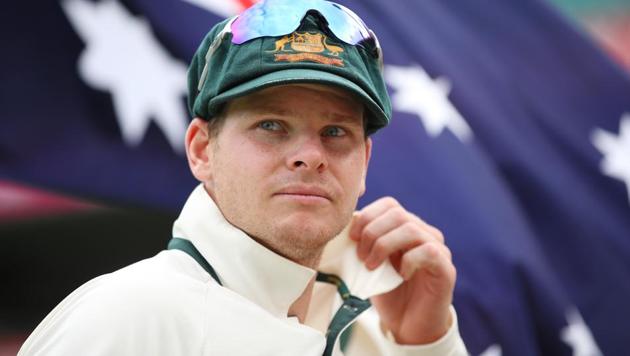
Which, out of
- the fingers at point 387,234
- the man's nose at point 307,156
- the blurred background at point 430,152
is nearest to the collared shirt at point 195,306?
the man's nose at point 307,156

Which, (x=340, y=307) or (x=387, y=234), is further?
(x=387, y=234)

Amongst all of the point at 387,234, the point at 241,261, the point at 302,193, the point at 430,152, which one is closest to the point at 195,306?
the point at 241,261

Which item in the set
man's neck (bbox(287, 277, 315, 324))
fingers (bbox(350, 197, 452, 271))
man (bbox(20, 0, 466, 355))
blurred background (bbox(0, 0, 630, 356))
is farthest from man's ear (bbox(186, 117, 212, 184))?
blurred background (bbox(0, 0, 630, 356))

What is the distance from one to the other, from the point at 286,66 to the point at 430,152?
4.83ft

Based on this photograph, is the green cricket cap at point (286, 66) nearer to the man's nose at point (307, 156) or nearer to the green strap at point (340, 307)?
the man's nose at point (307, 156)

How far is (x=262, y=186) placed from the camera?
5.96ft

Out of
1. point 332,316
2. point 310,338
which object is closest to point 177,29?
point 332,316

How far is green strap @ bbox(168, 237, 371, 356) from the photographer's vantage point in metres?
1.83

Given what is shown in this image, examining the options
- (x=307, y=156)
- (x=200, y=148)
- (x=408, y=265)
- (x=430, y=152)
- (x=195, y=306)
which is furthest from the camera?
(x=430, y=152)

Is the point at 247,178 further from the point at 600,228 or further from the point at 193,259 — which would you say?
the point at 600,228

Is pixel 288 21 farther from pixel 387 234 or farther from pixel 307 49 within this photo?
pixel 387 234

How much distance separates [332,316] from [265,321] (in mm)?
360

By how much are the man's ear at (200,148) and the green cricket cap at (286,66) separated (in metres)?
0.03

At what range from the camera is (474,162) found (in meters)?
3.33
